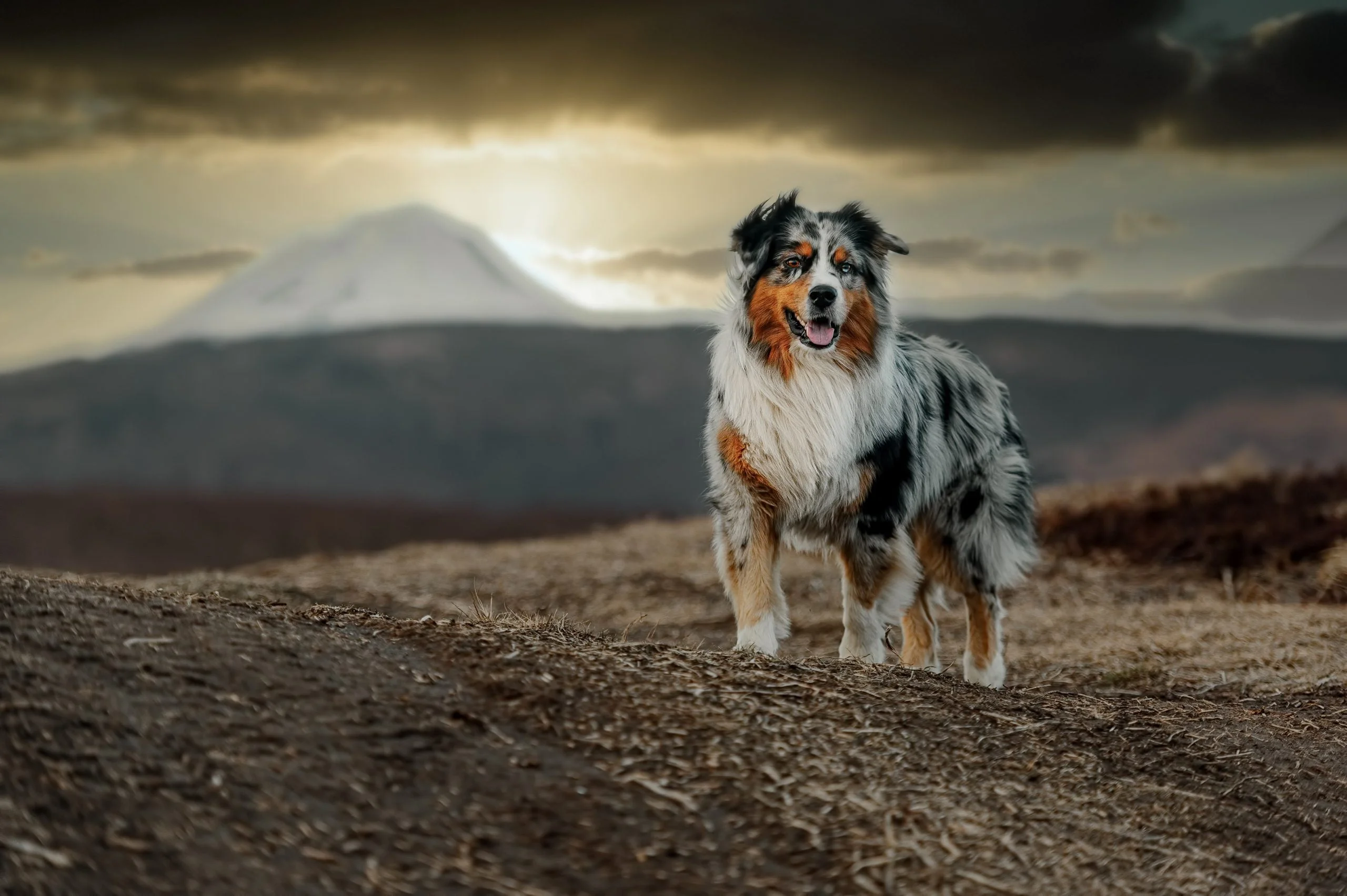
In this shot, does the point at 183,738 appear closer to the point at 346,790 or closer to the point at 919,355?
the point at 346,790

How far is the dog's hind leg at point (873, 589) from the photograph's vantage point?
701 centimetres

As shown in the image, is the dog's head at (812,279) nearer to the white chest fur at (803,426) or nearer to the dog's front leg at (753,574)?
the white chest fur at (803,426)

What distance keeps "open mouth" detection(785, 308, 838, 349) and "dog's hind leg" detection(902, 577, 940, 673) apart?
6.18ft

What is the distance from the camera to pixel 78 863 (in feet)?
12.7

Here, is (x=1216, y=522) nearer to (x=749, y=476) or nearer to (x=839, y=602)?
(x=839, y=602)

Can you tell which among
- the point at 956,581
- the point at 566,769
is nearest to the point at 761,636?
the point at 956,581

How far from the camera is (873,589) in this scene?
23.1ft

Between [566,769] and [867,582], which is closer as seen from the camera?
[566,769]

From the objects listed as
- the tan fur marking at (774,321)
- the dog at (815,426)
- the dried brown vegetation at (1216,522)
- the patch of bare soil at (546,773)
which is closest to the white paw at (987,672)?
the dog at (815,426)

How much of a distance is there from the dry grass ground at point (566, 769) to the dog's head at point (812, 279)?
5.40ft

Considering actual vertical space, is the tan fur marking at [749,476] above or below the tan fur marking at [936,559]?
above

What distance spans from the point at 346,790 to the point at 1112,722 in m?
3.36

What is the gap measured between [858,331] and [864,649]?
5.17 ft

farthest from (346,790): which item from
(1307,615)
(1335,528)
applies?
(1335,528)
